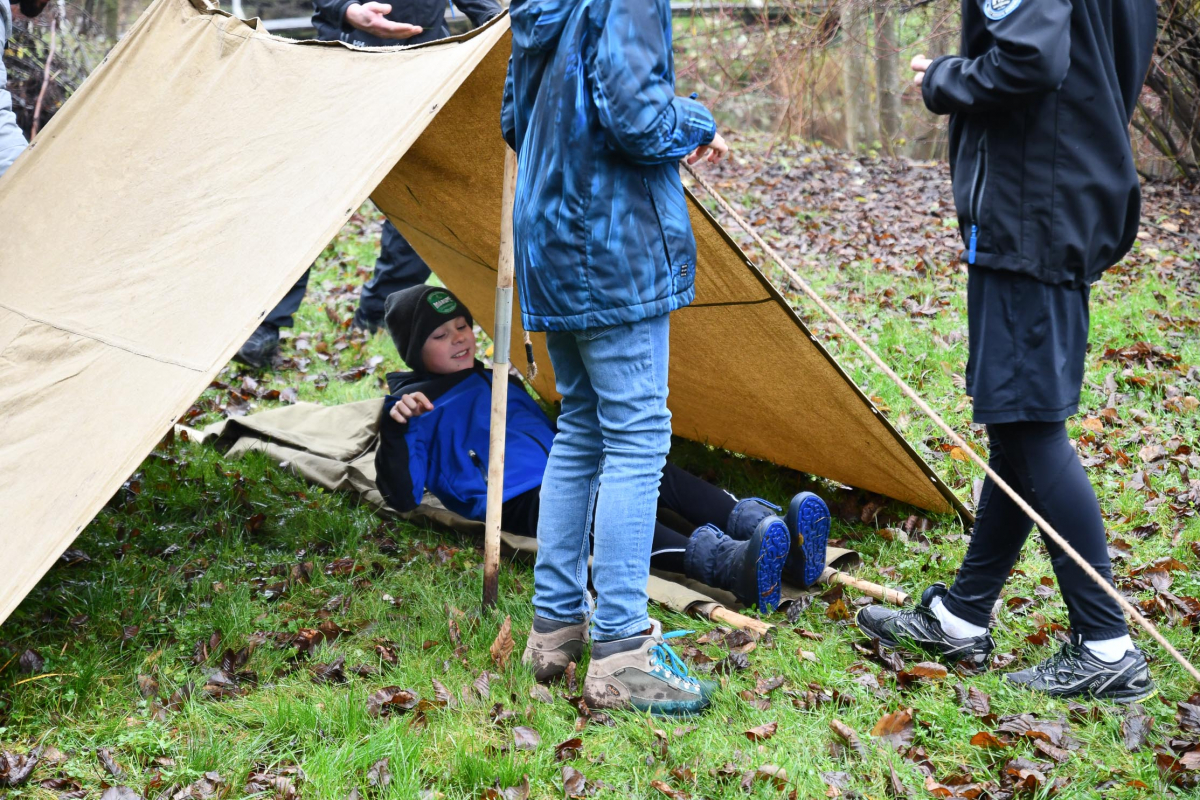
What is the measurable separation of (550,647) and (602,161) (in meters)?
1.30

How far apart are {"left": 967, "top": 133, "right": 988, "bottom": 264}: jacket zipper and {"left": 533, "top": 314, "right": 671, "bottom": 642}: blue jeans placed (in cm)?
78

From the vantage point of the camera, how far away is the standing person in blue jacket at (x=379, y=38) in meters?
4.52

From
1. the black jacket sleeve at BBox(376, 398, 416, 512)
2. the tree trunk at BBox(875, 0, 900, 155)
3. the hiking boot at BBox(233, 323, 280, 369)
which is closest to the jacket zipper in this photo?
the black jacket sleeve at BBox(376, 398, 416, 512)

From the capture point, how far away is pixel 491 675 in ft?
9.58

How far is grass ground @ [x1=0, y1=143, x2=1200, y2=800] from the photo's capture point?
248 centimetres

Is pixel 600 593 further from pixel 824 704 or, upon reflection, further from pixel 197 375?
pixel 197 375

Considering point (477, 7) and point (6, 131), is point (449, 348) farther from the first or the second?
point (6, 131)

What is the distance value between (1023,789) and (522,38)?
2051mm

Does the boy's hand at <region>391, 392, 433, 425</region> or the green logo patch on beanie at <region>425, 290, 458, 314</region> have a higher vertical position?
the green logo patch on beanie at <region>425, 290, 458, 314</region>

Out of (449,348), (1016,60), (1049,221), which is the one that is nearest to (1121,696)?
(1049,221)

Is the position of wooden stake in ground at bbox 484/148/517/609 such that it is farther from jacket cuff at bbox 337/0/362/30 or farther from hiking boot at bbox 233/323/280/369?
hiking boot at bbox 233/323/280/369

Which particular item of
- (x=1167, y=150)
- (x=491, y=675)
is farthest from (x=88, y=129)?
(x=1167, y=150)

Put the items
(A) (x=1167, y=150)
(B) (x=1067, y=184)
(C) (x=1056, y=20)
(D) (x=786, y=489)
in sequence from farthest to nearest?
(A) (x=1167, y=150), (D) (x=786, y=489), (B) (x=1067, y=184), (C) (x=1056, y=20)

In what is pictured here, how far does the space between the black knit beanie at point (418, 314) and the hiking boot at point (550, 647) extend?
148 centimetres
